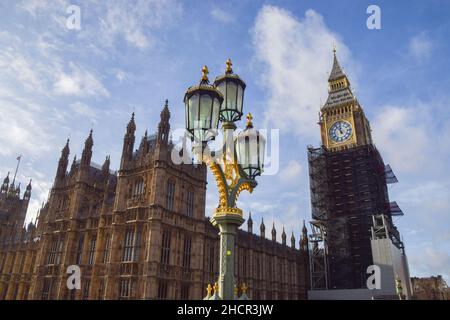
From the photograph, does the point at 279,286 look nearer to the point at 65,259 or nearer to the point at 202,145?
the point at 65,259

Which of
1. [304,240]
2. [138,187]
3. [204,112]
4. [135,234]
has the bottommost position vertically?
[204,112]

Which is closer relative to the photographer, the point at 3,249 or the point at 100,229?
the point at 100,229

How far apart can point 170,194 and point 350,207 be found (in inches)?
1413

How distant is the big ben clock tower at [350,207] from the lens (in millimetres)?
52562

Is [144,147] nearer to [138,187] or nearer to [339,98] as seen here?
[138,187]

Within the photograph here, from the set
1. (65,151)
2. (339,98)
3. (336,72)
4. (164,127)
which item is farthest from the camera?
(336,72)

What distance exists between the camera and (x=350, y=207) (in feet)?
187

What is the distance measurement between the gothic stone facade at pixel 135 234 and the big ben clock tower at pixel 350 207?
14742mm

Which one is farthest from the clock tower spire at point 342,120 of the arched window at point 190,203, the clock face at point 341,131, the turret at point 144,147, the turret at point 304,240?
the turret at point 144,147

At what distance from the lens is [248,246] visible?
153 feet

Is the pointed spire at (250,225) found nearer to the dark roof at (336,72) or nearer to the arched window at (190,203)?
the arched window at (190,203)

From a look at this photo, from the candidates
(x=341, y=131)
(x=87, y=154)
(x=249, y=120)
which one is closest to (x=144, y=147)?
(x=87, y=154)
